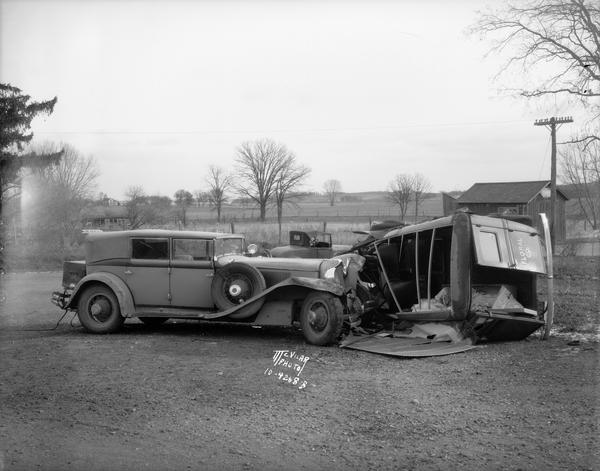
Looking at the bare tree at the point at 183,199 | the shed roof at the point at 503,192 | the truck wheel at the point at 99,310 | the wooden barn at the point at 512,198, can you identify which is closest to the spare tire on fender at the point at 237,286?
the truck wheel at the point at 99,310

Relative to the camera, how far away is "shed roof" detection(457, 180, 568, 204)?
44.0m

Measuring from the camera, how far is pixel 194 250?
10.1 m

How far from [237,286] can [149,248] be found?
5.61ft

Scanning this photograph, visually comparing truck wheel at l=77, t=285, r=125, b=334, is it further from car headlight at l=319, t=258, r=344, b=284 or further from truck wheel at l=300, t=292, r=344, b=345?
car headlight at l=319, t=258, r=344, b=284

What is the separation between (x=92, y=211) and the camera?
1136 inches

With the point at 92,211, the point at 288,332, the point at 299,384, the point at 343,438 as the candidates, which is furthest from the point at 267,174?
the point at 343,438

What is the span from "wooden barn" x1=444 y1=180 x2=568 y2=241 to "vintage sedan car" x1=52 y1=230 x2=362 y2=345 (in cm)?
3522

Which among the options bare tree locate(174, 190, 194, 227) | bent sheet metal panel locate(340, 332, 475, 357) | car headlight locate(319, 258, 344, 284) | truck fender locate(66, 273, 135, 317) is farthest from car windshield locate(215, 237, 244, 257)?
bare tree locate(174, 190, 194, 227)

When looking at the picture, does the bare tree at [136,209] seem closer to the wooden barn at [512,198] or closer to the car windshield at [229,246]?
the car windshield at [229,246]

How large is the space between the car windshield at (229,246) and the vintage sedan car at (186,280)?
2 cm

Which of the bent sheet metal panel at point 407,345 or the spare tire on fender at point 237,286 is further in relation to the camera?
the spare tire on fender at point 237,286

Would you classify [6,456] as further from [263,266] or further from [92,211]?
[92,211]

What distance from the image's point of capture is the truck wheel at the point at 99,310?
396 inches

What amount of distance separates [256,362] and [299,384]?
119 cm
